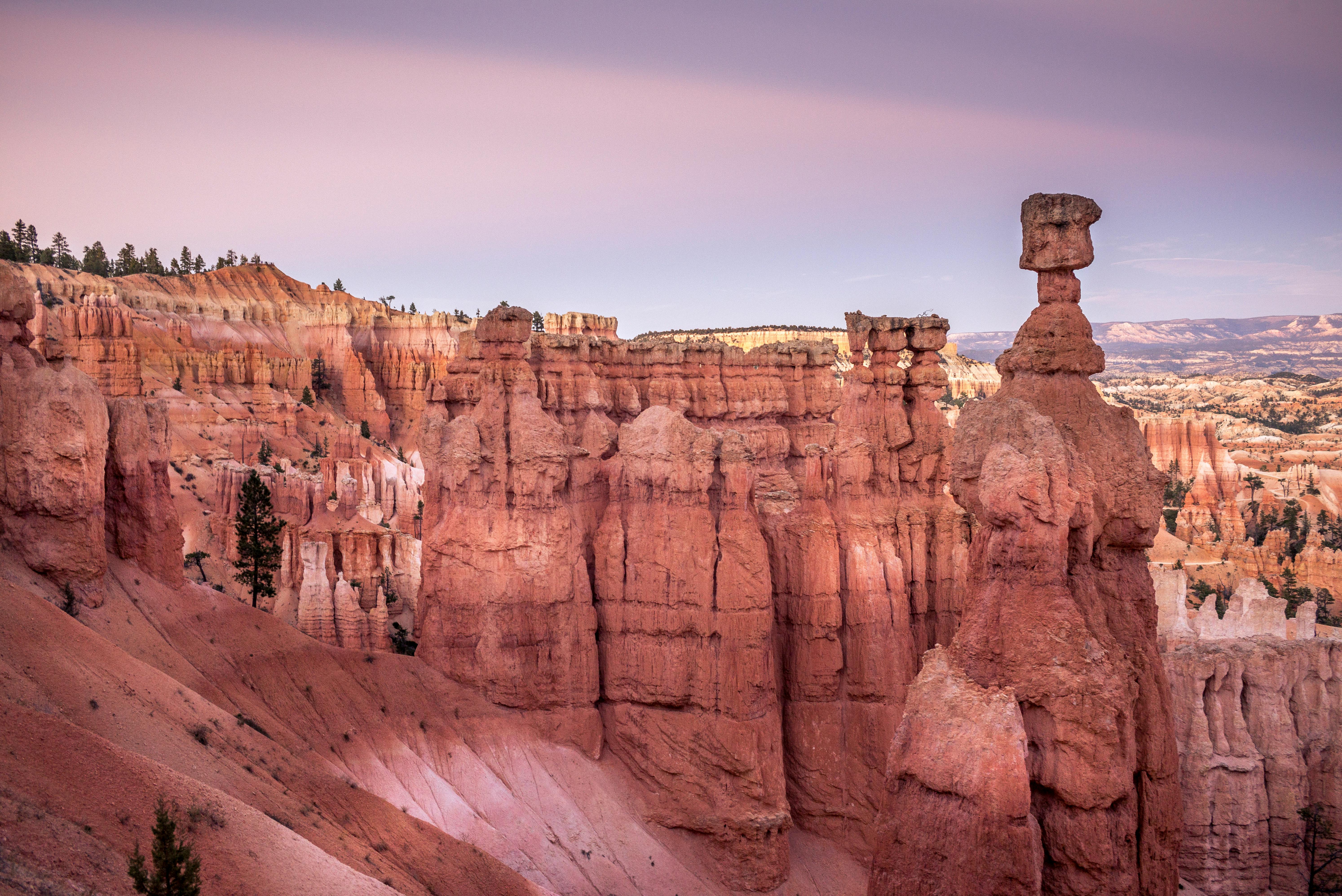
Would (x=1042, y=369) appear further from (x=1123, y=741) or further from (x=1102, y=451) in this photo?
(x=1123, y=741)

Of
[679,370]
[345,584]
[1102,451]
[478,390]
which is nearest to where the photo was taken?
[1102,451]

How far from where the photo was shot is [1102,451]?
16672mm

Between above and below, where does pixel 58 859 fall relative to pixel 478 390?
below

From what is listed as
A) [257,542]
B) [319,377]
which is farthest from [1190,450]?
[257,542]

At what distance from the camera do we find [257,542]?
33.6 metres

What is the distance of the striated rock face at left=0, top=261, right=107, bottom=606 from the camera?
22.6 metres

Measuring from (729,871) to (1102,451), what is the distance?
17761 mm

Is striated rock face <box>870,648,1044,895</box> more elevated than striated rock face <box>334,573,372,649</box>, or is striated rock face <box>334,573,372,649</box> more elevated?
striated rock face <box>870,648,1044,895</box>

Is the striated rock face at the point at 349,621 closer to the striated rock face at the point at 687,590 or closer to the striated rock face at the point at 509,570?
the striated rock face at the point at 509,570

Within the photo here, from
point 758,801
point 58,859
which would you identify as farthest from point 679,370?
point 58,859

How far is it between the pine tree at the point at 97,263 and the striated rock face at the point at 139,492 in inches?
3681

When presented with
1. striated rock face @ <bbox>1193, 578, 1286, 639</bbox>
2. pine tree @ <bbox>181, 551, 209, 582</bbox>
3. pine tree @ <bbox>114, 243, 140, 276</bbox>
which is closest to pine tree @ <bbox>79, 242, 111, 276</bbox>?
pine tree @ <bbox>114, 243, 140, 276</bbox>

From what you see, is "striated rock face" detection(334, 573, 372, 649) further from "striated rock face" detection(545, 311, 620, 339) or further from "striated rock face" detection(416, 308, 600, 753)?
"striated rock face" detection(545, 311, 620, 339)

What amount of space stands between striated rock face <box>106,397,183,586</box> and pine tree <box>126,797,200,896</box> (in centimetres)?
1530
